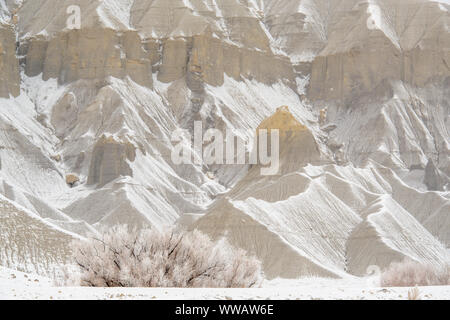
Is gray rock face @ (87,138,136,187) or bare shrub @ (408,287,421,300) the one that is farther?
gray rock face @ (87,138,136,187)

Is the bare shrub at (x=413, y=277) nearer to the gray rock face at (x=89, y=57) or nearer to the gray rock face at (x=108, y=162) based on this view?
the gray rock face at (x=108, y=162)

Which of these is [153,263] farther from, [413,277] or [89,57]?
Answer: [89,57]

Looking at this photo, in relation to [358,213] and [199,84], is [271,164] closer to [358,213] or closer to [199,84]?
[358,213]

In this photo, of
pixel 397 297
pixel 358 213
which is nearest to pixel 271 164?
pixel 358 213

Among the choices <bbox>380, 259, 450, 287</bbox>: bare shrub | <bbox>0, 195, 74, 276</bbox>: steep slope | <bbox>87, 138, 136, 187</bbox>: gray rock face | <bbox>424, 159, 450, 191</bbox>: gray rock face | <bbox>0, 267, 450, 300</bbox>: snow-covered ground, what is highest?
<bbox>0, 267, 450, 300</bbox>: snow-covered ground

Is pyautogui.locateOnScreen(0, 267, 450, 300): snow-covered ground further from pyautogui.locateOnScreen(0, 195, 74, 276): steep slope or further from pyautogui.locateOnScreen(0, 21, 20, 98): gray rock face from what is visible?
pyautogui.locateOnScreen(0, 21, 20, 98): gray rock face

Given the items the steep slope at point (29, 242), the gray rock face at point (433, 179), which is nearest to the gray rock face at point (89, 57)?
the gray rock face at point (433, 179)

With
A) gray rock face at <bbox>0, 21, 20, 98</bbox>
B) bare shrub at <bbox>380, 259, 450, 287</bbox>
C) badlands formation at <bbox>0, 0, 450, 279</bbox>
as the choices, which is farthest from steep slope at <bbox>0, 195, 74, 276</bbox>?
gray rock face at <bbox>0, 21, 20, 98</bbox>
